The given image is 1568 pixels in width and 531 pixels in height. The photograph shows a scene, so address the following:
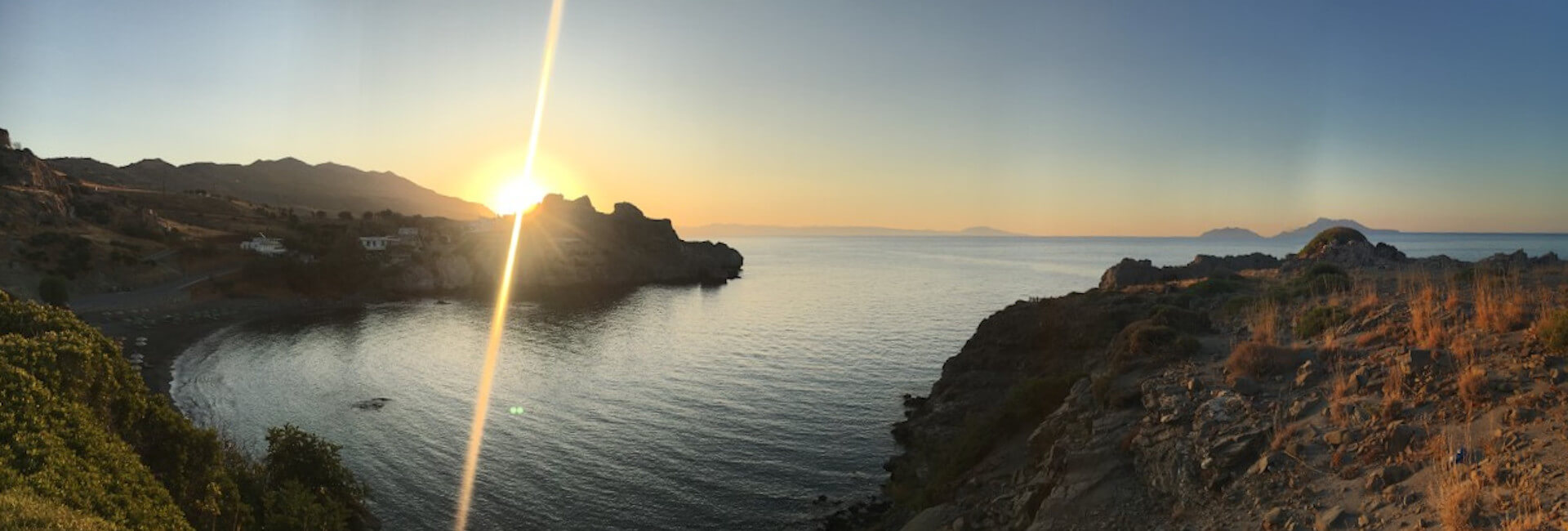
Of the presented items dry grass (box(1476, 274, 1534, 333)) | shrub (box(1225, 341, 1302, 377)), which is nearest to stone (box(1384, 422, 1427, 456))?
shrub (box(1225, 341, 1302, 377))

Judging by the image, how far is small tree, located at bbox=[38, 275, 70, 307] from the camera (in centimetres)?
7369

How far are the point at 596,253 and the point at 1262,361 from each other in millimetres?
149795

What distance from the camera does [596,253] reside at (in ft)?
512

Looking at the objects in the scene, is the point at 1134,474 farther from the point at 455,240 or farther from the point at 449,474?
the point at 455,240

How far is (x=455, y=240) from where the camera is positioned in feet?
506

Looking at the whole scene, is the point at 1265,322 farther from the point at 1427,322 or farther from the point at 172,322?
the point at 172,322

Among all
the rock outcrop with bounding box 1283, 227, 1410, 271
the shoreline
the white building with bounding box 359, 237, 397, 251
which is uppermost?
the rock outcrop with bounding box 1283, 227, 1410, 271

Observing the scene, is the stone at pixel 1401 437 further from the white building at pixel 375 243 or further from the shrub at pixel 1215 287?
the white building at pixel 375 243

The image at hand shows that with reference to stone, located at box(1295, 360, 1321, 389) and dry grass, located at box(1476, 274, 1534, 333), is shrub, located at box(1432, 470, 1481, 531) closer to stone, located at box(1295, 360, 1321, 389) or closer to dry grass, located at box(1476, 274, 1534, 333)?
stone, located at box(1295, 360, 1321, 389)

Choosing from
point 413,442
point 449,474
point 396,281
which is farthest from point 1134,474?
point 396,281

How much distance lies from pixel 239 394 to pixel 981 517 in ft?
183

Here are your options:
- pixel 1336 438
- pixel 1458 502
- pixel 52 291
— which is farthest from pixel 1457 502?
pixel 52 291

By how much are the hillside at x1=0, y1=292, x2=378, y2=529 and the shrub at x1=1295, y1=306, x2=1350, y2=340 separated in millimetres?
27690

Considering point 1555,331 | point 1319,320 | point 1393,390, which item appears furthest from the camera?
point 1319,320
